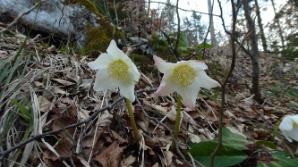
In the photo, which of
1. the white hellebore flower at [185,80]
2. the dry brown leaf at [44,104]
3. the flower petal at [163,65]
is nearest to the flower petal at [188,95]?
the white hellebore flower at [185,80]

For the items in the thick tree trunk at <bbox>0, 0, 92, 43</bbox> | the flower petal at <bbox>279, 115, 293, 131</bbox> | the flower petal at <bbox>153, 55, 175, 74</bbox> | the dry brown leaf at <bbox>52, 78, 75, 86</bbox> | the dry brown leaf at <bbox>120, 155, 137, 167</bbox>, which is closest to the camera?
the flower petal at <bbox>153, 55, 175, 74</bbox>

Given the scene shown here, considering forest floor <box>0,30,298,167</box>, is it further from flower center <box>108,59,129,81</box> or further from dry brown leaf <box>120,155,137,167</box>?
flower center <box>108,59,129,81</box>

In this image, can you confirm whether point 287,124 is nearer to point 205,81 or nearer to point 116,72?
A: point 205,81

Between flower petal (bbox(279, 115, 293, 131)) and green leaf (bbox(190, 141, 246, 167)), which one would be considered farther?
flower petal (bbox(279, 115, 293, 131))

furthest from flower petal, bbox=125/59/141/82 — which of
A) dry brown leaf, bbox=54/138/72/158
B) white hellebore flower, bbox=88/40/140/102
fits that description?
dry brown leaf, bbox=54/138/72/158

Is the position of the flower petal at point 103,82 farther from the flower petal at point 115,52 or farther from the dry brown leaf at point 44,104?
the dry brown leaf at point 44,104

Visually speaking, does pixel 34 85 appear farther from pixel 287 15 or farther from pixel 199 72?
pixel 287 15
